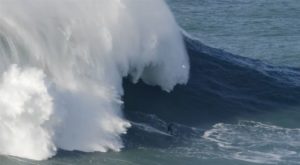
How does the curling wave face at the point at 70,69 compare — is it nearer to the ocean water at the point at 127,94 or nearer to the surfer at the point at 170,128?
the ocean water at the point at 127,94

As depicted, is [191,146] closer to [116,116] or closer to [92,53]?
[116,116]

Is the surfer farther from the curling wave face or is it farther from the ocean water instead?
the curling wave face

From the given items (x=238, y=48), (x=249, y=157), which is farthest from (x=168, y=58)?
(x=238, y=48)

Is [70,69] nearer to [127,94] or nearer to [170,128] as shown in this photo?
[170,128]

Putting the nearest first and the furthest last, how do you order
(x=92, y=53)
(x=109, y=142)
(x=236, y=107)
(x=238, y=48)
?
(x=109, y=142)
(x=92, y=53)
(x=236, y=107)
(x=238, y=48)

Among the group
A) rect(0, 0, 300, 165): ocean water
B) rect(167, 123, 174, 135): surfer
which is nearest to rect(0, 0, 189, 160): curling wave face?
rect(0, 0, 300, 165): ocean water

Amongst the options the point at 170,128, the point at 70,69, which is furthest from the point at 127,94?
the point at 70,69

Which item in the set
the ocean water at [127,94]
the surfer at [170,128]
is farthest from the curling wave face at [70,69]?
the surfer at [170,128]
